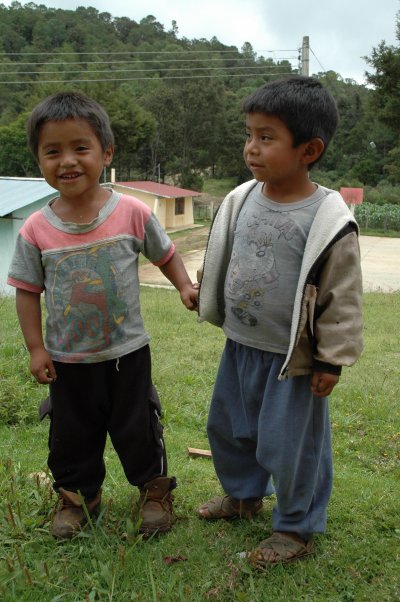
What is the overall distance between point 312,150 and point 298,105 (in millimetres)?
161

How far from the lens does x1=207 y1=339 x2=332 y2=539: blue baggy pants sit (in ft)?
7.18

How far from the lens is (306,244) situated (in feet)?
6.84

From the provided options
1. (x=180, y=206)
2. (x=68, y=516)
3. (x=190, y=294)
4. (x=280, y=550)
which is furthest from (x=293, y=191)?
(x=180, y=206)

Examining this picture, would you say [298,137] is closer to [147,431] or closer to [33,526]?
[147,431]

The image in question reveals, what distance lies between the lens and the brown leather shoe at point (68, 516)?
8.02ft

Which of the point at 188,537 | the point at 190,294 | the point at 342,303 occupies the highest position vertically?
the point at 342,303

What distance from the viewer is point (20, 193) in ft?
52.9

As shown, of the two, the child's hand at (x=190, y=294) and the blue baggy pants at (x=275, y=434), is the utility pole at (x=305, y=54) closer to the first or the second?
the child's hand at (x=190, y=294)

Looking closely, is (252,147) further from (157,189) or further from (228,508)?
(157,189)

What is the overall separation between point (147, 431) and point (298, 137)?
1.20m

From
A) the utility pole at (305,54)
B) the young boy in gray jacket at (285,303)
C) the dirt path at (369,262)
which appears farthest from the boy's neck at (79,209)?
the utility pole at (305,54)

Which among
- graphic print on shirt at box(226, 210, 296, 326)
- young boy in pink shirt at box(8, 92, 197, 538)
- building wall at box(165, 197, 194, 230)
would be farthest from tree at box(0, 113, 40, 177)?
graphic print on shirt at box(226, 210, 296, 326)

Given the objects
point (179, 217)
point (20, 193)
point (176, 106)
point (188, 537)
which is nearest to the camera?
point (188, 537)

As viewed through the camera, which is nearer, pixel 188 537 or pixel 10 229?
pixel 188 537
